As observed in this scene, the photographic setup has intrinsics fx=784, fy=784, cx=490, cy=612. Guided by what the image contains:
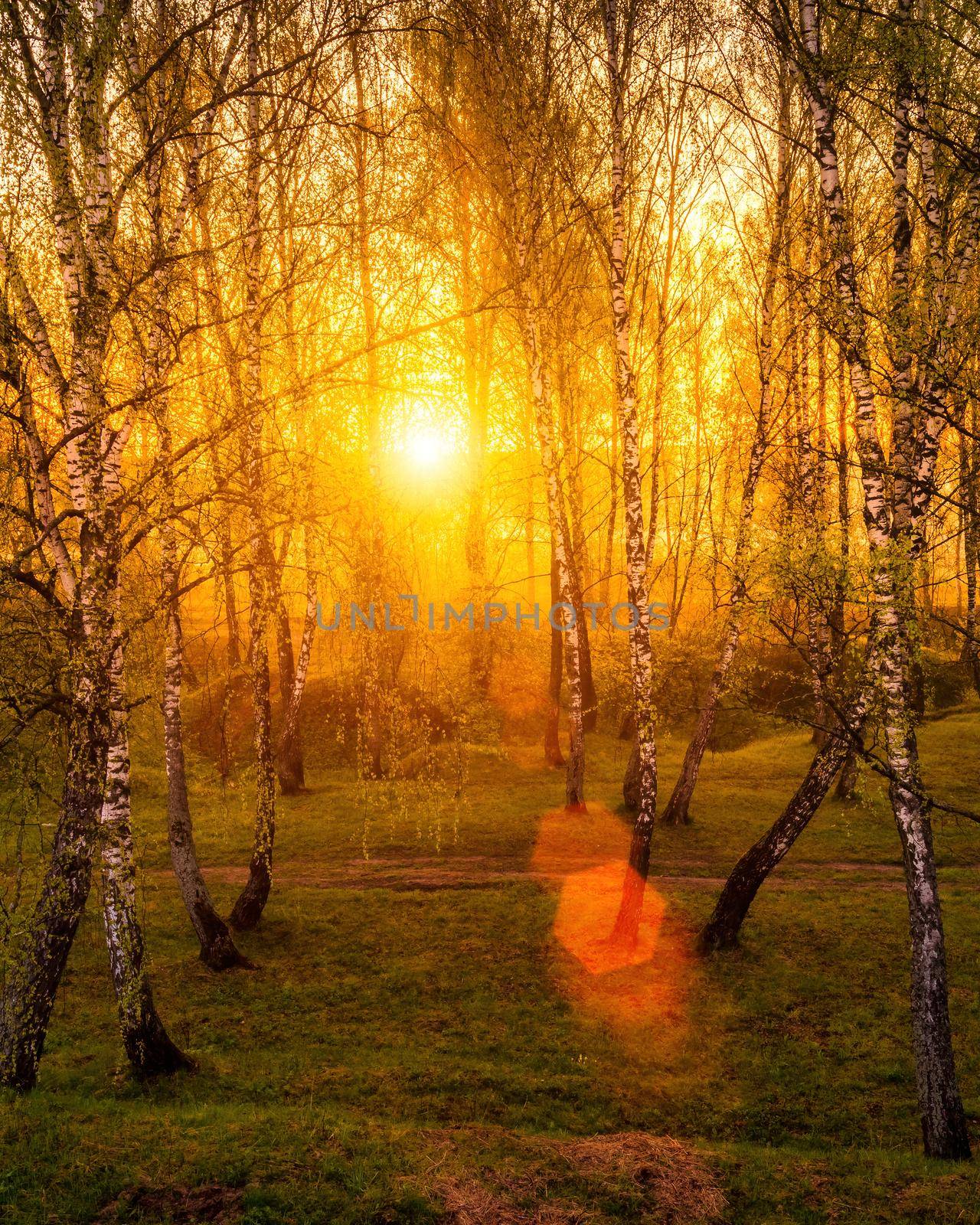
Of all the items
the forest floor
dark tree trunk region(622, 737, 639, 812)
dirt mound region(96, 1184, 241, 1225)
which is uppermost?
dark tree trunk region(622, 737, 639, 812)

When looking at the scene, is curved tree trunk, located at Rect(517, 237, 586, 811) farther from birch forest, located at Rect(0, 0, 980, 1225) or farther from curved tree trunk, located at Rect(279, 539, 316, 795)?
curved tree trunk, located at Rect(279, 539, 316, 795)

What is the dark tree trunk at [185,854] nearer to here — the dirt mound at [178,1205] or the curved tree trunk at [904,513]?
the dirt mound at [178,1205]

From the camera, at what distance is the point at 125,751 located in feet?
23.5

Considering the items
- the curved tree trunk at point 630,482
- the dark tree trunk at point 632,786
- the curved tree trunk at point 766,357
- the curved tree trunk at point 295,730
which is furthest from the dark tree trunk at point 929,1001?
the curved tree trunk at point 295,730

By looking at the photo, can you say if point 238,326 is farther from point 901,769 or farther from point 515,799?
point 515,799

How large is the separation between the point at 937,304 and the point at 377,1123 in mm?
8942

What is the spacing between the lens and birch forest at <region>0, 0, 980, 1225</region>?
6.36 m

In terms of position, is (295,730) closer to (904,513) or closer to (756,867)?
(756,867)

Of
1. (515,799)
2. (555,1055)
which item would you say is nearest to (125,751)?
(555,1055)

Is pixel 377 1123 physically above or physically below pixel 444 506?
below

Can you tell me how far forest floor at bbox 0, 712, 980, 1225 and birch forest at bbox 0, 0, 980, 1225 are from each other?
56mm

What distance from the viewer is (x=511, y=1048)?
9102 millimetres

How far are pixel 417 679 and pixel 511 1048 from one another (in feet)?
15.6

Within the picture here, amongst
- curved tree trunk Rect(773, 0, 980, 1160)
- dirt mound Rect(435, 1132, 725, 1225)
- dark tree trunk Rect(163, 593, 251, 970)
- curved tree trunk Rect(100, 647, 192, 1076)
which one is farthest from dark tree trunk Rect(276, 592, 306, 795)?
curved tree trunk Rect(773, 0, 980, 1160)
